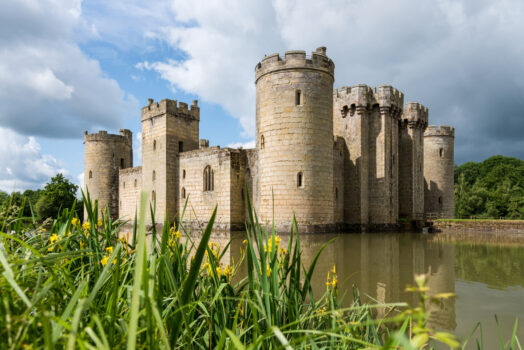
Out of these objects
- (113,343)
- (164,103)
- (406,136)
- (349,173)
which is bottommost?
(113,343)

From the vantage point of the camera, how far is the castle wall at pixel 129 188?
2680 centimetres

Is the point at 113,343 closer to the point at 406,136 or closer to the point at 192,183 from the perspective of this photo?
the point at 192,183

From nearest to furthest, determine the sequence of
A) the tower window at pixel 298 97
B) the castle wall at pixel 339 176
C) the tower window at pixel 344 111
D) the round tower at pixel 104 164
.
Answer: the tower window at pixel 298 97, the castle wall at pixel 339 176, the tower window at pixel 344 111, the round tower at pixel 104 164

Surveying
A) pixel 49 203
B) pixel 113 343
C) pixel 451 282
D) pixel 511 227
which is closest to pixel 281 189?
pixel 451 282

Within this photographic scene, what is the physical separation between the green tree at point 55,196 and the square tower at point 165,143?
13760 mm

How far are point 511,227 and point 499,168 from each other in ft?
95.2

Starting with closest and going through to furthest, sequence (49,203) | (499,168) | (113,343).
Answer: (113,343), (49,203), (499,168)

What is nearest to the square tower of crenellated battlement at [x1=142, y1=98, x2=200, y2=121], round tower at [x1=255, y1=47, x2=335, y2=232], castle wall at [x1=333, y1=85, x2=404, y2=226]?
crenellated battlement at [x1=142, y1=98, x2=200, y2=121]

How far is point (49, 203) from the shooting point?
33.2 metres

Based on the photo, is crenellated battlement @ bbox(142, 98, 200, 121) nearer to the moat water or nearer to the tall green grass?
the moat water

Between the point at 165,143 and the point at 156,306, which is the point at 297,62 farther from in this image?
the point at 156,306

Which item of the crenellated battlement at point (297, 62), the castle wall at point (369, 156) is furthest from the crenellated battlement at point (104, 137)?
the castle wall at point (369, 156)

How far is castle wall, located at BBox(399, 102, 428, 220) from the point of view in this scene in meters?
23.0

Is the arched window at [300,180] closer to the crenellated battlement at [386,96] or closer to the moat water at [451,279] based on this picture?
the moat water at [451,279]
